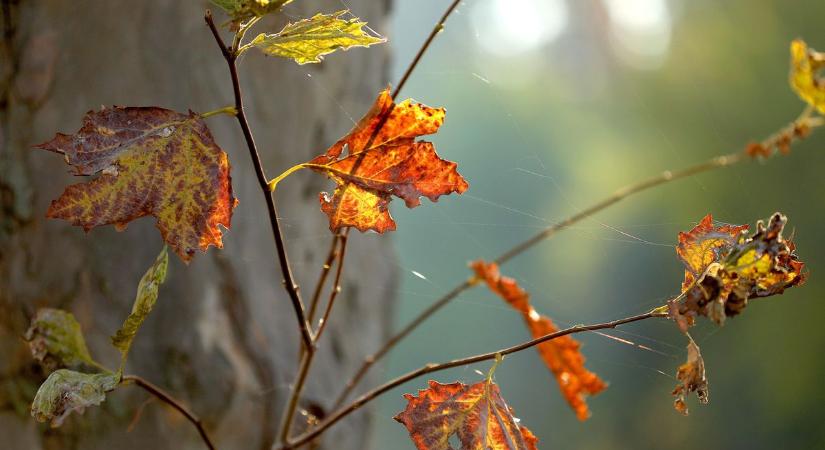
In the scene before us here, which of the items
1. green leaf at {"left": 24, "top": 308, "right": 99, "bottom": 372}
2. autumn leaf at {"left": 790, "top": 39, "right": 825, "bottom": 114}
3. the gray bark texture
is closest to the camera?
autumn leaf at {"left": 790, "top": 39, "right": 825, "bottom": 114}

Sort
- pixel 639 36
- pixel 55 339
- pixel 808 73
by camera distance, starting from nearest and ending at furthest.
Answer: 1. pixel 808 73
2. pixel 55 339
3. pixel 639 36

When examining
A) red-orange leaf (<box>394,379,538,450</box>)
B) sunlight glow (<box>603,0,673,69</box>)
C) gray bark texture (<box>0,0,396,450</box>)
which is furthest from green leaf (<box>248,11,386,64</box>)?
sunlight glow (<box>603,0,673,69</box>)

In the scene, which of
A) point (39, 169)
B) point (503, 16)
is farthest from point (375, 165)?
point (503, 16)

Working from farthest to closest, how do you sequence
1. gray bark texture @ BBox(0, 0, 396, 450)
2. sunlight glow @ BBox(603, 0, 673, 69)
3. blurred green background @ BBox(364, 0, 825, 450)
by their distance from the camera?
1. sunlight glow @ BBox(603, 0, 673, 69)
2. blurred green background @ BBox(364, 0, 825, 450)
3. gray bark texture @ BBox(0, 0, 396, 450)

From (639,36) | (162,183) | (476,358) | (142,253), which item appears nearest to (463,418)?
(476,358)

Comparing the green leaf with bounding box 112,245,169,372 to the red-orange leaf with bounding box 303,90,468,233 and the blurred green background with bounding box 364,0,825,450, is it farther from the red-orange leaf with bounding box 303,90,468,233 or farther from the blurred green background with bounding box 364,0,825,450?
the blurred green background with bounding box 364,0,825,450

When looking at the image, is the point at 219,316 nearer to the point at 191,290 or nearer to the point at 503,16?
the point at 191,290

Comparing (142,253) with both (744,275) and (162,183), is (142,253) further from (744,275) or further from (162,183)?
(744,275)

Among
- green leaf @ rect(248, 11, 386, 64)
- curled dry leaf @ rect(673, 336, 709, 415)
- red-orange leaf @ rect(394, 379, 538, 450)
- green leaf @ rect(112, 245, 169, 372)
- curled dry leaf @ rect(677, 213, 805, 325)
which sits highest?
green leaf @ rect(248, 11, 386, 64)
